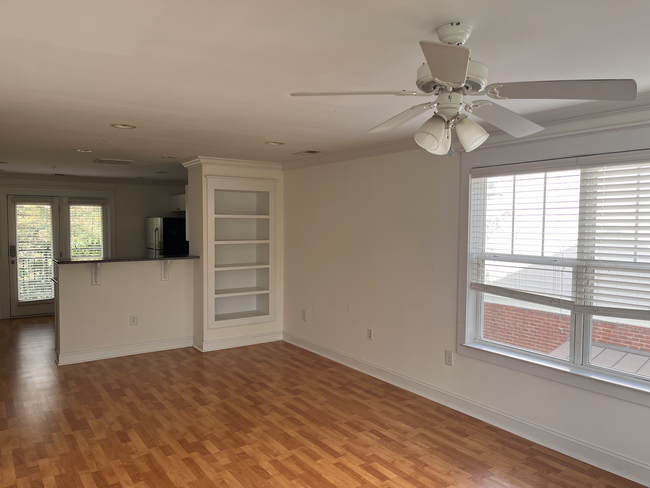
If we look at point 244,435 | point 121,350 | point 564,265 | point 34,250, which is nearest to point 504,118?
point 564,265

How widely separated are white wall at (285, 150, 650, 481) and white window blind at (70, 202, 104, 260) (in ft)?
12.9

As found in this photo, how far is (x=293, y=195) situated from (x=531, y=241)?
3.23 m

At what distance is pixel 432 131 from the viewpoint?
1743mm

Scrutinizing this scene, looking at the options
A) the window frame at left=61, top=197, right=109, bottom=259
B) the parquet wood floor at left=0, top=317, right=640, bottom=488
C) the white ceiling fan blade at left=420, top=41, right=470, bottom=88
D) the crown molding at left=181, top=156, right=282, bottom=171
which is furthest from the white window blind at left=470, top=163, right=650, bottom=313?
the window frame at left=61, top=197, right=109, bottom=259

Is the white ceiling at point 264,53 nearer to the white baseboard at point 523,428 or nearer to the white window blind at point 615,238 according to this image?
the white window blind at point 615,238

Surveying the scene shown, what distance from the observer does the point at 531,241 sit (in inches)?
131

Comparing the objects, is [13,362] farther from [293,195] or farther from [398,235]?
[398,235]

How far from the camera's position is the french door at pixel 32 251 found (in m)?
7.37

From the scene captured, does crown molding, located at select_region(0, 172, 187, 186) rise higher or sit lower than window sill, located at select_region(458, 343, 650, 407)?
higher

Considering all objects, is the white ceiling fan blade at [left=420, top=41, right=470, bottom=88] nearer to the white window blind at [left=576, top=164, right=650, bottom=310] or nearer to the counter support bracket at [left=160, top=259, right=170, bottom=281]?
the white window blind at [left=576, top=164, right=650, bottom=310]

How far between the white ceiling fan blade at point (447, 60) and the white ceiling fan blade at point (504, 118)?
1.33 ft

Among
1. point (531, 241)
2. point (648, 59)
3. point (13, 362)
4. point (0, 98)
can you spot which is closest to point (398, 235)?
point (531, 241)

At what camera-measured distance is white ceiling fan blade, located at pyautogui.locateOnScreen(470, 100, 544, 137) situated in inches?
70.8

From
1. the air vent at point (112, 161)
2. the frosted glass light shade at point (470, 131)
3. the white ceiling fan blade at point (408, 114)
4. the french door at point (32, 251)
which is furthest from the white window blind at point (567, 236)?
the french door at point (32, 251)
